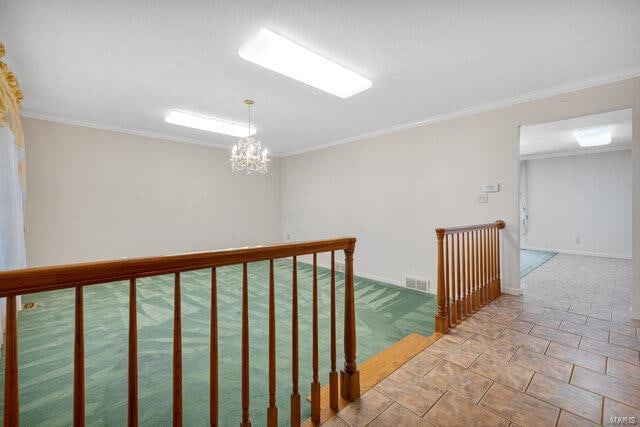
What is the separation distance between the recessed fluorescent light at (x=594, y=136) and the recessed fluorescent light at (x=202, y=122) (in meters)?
5.65

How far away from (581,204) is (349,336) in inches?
297

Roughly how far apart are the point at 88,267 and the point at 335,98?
301cm

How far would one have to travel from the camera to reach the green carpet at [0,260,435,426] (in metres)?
1.66

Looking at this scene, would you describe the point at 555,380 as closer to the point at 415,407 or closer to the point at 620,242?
the point at 415,407

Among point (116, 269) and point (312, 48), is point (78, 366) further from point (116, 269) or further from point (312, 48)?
point (312, 48)

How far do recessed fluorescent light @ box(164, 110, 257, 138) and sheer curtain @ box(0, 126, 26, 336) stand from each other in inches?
63.8

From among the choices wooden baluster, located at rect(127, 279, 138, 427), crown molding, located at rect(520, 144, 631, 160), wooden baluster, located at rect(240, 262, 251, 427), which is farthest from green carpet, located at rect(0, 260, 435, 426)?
crown molding, located at rect(520, 144, 631, 160)

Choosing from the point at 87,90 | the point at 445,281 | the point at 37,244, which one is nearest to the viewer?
the point at 445,281

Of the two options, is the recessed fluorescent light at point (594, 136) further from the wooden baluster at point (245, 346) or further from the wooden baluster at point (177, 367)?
Result: the wooden baluster at point (177, 367)

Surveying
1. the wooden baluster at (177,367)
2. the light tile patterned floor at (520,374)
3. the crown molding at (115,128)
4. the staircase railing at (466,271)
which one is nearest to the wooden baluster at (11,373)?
the wooden baluster at (177,367)

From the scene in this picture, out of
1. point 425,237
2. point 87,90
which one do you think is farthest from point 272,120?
point 425,237

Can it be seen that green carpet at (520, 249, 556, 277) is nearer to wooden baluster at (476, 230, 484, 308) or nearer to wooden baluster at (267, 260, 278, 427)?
wooden baluster at (476, 230, 484, 308)

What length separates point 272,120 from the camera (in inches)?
159

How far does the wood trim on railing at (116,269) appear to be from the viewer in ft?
2.38
